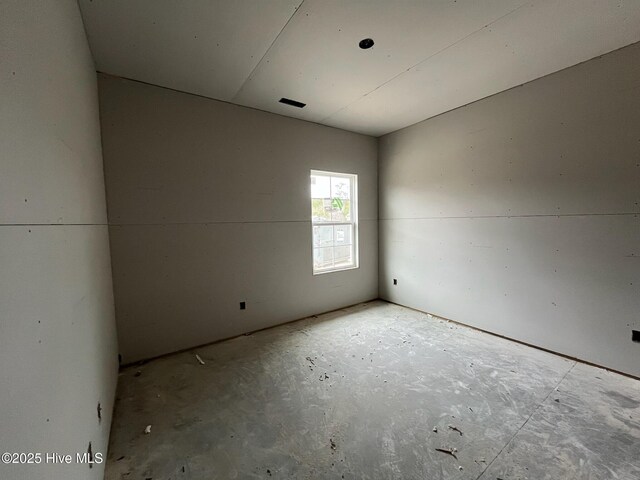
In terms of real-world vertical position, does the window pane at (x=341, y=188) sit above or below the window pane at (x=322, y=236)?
above

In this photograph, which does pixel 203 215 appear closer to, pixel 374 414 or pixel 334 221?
pixel 334 221

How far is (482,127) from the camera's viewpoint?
10.3 feet

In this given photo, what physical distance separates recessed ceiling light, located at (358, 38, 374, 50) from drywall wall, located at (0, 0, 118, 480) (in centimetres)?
189

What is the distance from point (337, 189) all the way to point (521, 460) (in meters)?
3.51

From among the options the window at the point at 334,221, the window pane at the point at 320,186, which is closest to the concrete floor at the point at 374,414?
the window at the point at 334,221

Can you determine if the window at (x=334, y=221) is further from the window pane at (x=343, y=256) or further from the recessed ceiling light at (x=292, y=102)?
the recessed ceiling light at (x=292, y=102)

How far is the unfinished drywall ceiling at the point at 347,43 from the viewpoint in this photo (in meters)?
1.79

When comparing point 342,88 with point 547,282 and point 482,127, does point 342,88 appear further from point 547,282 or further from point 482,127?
point 547,282

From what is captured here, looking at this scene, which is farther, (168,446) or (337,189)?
(337,189)

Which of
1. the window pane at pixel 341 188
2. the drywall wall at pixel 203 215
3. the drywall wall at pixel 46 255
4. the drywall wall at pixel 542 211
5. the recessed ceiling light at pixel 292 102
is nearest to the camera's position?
the drywall wall at pixel 46 255

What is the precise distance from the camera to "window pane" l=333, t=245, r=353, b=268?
13.8ft

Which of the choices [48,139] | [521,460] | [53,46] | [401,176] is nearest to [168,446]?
[48,139]

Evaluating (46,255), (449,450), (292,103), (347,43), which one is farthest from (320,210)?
(46,255)

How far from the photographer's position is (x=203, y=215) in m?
2.96
